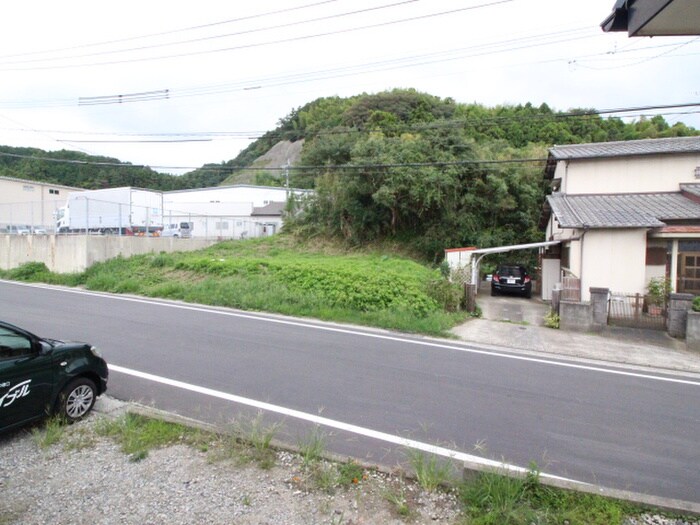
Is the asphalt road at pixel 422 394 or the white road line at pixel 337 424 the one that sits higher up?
the white road line at pixel 337 424

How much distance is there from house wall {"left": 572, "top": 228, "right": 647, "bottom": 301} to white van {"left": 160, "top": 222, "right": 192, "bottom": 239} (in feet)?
83.3

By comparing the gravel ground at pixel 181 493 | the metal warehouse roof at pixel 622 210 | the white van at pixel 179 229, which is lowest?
the gravel ground at pixel 181 493

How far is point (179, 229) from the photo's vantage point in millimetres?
30938

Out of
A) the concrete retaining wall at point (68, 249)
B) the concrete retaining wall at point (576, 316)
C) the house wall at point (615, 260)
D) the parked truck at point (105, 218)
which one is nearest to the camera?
the concrete retaining wall at point (576, 316)

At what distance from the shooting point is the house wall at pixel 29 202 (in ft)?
84.2

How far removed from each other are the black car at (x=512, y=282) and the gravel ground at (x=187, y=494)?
1587 centimetres

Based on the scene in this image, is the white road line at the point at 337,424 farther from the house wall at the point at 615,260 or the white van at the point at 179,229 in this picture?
the white van at the point at 179,229

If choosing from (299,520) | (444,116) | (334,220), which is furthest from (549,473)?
(444,116)

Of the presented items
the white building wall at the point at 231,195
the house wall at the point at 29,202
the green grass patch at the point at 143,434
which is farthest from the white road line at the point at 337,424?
the white building wall at the point at 231,195

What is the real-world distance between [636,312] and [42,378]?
13384 millimetres

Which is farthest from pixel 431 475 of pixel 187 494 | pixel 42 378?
pixel 42 378

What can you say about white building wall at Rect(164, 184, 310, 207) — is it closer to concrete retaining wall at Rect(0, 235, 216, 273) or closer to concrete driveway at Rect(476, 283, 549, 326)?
concrete retaining wall at Rect(0, 235, 216, 273)

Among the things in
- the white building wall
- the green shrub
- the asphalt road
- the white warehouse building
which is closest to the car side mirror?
the asphalt road

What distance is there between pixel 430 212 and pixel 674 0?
23.5 metres
